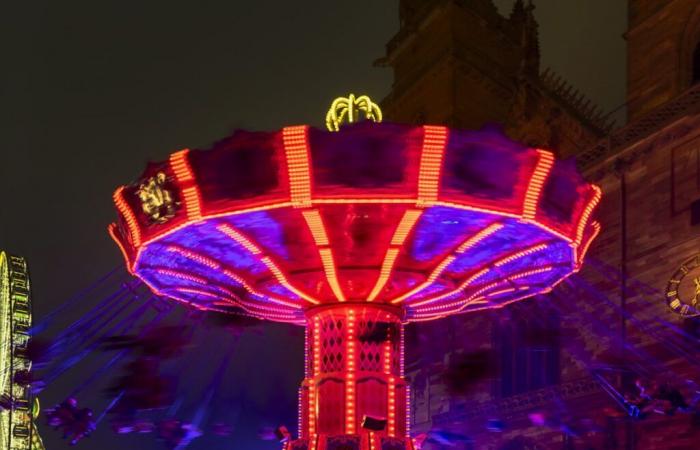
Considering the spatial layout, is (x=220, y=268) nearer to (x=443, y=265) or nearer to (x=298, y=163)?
(x=443, y=265)

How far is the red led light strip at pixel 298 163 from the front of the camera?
11.3 m

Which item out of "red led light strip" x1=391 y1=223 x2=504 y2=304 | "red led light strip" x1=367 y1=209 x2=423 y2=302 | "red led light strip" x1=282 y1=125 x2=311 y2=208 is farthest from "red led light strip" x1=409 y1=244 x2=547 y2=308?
"red led light strip" x1=282 y1=125 x2=311 y2=208

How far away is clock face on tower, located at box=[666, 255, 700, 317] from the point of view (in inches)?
727

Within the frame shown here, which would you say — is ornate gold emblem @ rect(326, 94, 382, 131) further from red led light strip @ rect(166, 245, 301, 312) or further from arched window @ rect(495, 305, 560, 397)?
arched window @ rect(495, 305, 560, 397)

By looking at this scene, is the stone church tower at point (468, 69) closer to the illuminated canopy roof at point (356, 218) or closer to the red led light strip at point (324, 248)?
the illuminated canopy roof at point (356, 218)

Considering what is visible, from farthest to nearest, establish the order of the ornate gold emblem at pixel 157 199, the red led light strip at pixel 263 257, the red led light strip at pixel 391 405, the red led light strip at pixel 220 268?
the red led light strip at pixel 220 268 < the red led light strip at pixel 391 405 < the red led light strip at pixel 263 257 < the ornate gold emblem at pixel 157 199

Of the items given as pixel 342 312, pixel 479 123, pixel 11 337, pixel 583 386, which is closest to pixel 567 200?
pixel 342 312

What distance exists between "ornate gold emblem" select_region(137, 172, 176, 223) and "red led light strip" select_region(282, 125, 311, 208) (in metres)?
1.64

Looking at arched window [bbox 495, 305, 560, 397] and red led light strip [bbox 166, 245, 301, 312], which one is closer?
red led light strip [bbox 166, 245, 301, 312]

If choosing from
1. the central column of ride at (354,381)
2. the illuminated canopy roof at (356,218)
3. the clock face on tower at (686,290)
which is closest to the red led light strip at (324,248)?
the illuminated canopy roof at (356,218)

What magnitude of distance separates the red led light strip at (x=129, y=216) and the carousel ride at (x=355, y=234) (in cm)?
2

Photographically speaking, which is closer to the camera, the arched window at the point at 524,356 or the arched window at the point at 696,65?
the arched window at the point at 696,65

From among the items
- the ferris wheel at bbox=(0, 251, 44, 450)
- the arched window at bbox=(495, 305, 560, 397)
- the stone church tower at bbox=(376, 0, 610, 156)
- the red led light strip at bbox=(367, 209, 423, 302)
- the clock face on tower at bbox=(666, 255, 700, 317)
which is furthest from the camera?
the stone church tower at bbox=(376, 0, 610, 156)

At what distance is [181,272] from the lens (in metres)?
14.9
